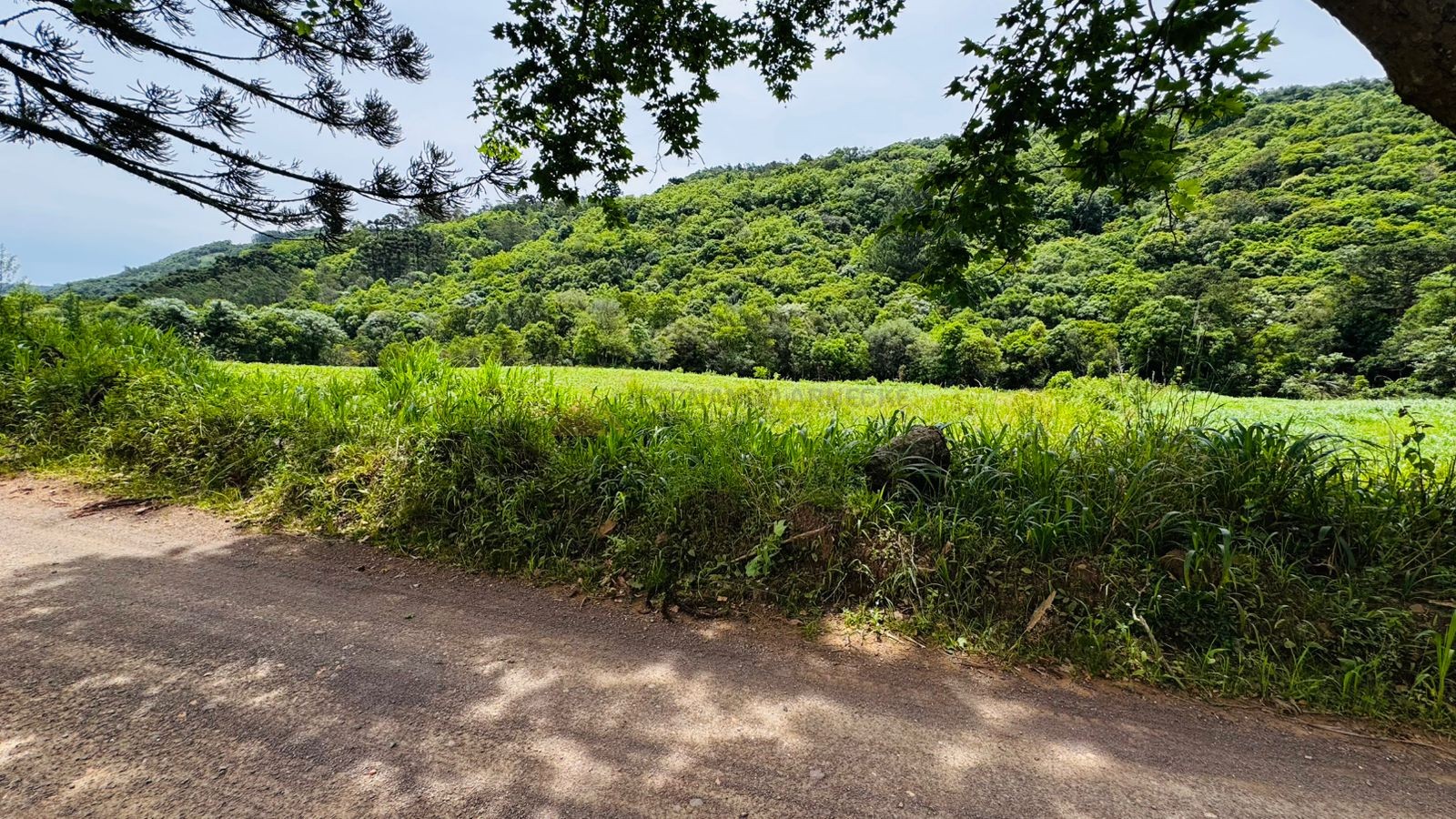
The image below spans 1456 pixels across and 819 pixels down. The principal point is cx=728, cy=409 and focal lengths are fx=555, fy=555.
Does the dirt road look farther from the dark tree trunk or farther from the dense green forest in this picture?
the dense green forest

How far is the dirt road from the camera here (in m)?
1.62

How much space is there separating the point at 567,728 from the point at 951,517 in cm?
233

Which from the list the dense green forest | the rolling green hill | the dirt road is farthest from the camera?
the rolling green hill

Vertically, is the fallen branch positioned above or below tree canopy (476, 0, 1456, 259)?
below

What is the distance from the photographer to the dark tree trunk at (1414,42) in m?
2.30

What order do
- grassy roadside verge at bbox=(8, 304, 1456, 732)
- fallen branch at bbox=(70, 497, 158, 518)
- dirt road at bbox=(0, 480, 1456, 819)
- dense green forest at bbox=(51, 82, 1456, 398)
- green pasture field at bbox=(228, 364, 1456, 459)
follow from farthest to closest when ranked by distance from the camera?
dense green forest at bbox=(51, 82, 1456, 398) < green pasture field at bbox=(228, 364, 1456, 459) < fallen branch at bbox=(70, 497, 158, 518) < grassy roadside verge at bbox=(8, 304, 1456, 732) < dirt road at bbox=(0, 480, 1456, 819)

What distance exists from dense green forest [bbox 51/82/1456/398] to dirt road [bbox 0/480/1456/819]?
1969 centimetres

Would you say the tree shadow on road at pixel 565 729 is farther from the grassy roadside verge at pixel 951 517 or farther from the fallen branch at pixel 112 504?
the fallen branch at pixel 112 504

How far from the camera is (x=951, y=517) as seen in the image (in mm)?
3234

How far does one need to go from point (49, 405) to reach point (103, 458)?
1680mm

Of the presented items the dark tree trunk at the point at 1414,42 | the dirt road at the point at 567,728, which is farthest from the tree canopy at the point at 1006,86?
the dirt road at the point at 567,728

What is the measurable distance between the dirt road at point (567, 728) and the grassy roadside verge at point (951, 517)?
0.34 meters

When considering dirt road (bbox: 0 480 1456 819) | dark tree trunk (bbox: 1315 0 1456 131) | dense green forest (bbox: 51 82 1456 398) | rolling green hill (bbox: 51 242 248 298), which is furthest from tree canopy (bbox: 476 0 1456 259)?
rolling green hill (bbox: 51 242 248 298)

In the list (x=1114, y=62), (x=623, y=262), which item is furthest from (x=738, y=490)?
(x=623, y=262)
